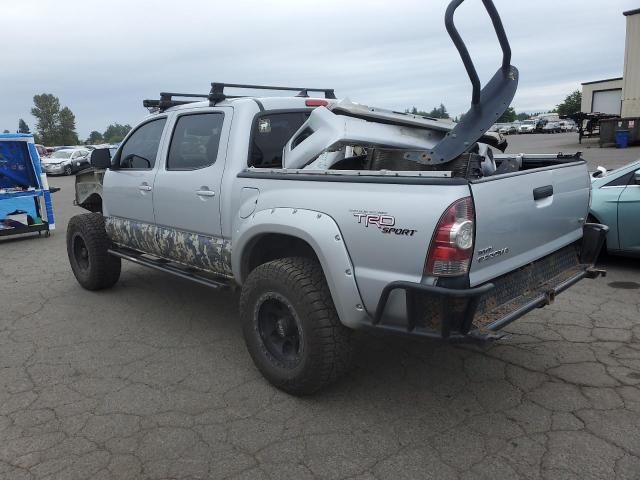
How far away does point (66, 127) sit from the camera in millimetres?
75625

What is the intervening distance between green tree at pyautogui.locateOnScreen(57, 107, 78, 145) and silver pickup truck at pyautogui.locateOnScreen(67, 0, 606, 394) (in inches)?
3115

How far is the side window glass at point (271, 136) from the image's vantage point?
4.07 metres

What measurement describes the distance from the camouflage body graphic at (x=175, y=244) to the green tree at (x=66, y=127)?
7797 centimetres

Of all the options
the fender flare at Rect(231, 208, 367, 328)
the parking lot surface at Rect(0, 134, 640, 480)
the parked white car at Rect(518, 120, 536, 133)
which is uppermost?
the parked white car at Rect(518, 120, 536, 133)

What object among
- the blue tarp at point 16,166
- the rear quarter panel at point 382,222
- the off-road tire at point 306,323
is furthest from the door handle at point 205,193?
the blue tarp at point 16,166

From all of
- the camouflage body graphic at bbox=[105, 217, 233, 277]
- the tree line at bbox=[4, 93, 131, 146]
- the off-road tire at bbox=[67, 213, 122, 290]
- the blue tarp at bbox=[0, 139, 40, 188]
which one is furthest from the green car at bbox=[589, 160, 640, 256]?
the tree line at bbox=[4, 93, 131, 146]

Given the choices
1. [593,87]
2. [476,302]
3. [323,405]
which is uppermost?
[593,87]

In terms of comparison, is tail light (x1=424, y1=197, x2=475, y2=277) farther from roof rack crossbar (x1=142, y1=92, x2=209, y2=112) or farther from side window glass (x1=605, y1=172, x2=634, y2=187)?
side window glass (x1=605, y1=172, x2=634, y2=187)

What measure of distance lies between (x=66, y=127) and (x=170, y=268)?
80210 mm

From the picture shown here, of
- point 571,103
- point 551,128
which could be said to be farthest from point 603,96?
point 571,103

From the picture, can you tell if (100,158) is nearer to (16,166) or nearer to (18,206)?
(18,206)

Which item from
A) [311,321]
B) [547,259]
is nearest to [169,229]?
[311,321]

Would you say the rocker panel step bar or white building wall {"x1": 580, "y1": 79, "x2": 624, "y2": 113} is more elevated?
white building wall {"x1": 580, "y1": 79, "x2": 624, "y2": 113}

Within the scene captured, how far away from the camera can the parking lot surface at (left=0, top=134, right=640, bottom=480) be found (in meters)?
2.78
